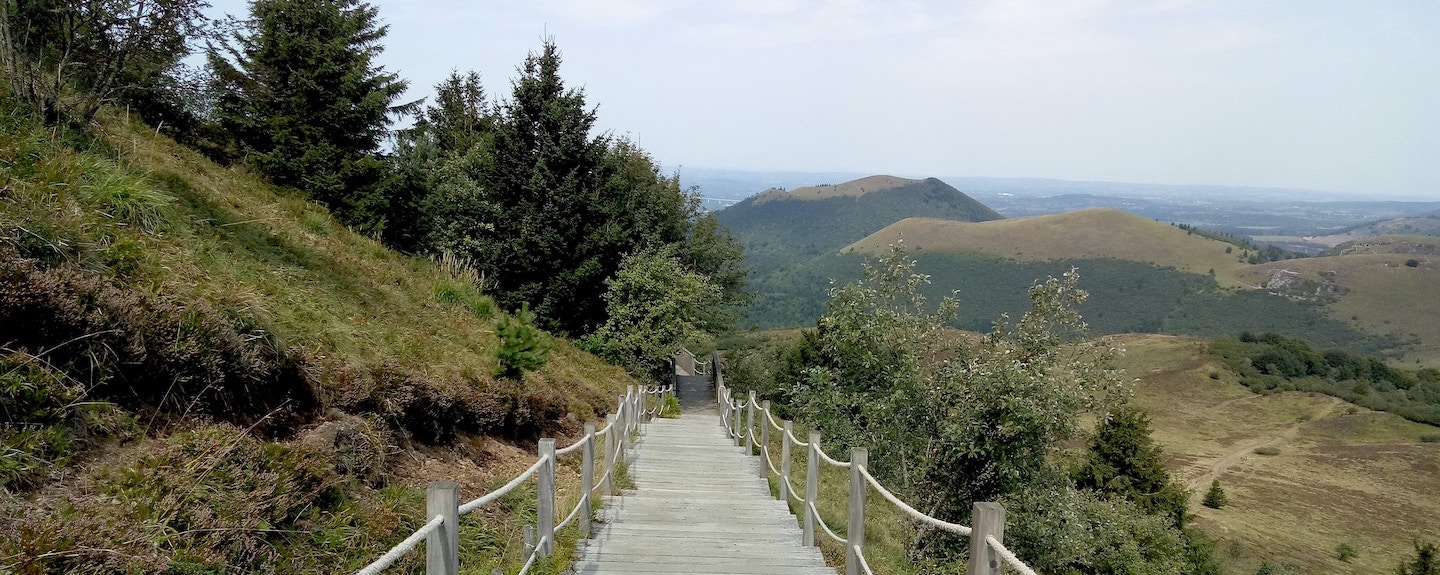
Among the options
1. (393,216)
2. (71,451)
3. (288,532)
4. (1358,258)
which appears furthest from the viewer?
(1358,258)

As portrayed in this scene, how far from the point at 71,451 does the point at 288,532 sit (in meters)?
1.08

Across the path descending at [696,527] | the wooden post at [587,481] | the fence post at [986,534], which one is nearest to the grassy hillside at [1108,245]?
the path descending at [696,527]

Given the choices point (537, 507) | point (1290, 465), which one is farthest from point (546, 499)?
point (1290, 465)

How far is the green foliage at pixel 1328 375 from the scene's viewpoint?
3236 inches

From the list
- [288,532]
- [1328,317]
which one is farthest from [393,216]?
[1328,317]

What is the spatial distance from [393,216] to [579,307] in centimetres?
621

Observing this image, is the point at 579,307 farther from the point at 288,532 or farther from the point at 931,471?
the point at 288,532

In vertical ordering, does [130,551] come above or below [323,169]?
below

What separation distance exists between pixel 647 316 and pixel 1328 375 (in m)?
106

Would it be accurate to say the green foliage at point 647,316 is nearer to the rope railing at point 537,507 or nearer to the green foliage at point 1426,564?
the rope railing at point 537,507

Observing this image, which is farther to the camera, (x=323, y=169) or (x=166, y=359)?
(x=323, y=169)

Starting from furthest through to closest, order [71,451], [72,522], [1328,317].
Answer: [1328,317]
[71,451]
[72,522]

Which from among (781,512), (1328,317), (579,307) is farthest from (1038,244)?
(781,512)

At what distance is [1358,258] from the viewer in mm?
161000
